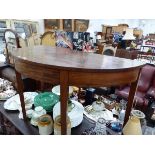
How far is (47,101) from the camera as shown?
141 cm

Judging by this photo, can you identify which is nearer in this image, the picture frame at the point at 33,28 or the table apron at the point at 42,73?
the table apron at the point at 42,73

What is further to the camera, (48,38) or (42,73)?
(48,38)

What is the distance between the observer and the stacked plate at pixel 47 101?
1.38 m

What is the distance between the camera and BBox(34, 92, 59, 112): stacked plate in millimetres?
1381

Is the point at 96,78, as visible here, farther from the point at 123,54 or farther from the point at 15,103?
the point at 123,54

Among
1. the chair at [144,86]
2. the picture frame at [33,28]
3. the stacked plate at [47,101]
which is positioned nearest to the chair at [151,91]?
the chair at [144,86]

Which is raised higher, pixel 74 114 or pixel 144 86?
pixel 74 114

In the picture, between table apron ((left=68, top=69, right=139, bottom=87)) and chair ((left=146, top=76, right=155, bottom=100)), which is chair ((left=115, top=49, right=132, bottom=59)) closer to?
chair ((left=146, top=76, right=155, bottom=100))

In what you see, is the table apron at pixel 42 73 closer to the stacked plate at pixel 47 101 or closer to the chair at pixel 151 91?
the stacked plate at pixel 47 101

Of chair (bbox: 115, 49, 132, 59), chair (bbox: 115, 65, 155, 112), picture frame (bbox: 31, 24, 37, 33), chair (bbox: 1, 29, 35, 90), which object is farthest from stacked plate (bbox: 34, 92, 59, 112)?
picture frame (bbox: 31, 24, 37, 33)

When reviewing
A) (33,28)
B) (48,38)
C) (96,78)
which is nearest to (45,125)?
(96,78)

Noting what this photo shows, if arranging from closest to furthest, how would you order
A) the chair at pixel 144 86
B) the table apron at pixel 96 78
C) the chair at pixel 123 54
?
the table apron at pixel 96 78 → the chair at pixel 144 86 → the chair at pixel 123 54

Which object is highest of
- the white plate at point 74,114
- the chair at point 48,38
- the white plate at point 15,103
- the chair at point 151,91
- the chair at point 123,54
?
the chair at point 48,38
